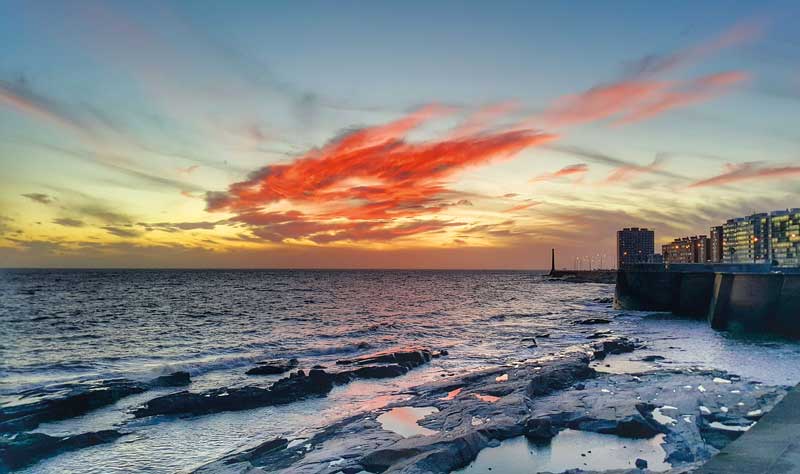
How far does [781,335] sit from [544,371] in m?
19.6

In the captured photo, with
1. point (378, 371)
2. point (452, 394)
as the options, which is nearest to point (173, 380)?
point (378, 371)

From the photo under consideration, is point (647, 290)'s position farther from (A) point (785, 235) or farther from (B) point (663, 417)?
(A) point (785, 235)

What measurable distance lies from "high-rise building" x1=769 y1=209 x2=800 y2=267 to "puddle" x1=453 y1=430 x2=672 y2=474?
21014cm

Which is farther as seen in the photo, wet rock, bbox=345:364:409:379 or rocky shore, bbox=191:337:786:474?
wet rock, bbox=345:364:409:379

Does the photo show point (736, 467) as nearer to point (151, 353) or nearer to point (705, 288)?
point (151, 353)

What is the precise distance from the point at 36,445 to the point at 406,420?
31.2 feet

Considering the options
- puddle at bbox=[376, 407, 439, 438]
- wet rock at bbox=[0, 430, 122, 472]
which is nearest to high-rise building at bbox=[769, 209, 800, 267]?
puddle at bbox=[376, 407, 439, 438]

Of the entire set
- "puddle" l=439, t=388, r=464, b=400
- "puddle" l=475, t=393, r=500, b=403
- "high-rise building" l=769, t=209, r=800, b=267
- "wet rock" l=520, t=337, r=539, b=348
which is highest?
"high-rise building" l=769, t=209, r=800, b=267

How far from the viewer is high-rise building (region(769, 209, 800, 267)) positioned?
596 ft

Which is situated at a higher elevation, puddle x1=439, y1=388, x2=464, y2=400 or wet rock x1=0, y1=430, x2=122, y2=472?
puddle x1=439, y1=388, x2=464, y2=400

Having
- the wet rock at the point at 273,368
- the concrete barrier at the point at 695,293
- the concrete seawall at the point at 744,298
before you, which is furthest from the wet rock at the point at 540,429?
the concrete barrier at the point at 695,293

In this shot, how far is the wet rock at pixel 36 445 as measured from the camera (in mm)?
11898

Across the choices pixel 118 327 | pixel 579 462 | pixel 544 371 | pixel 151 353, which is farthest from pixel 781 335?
pixel 118 327

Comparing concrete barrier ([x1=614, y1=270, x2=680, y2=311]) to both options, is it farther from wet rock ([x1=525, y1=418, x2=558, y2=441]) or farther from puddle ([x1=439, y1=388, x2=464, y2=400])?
wet rock ([x1=525, y1=418, x2=558, y2=441])
